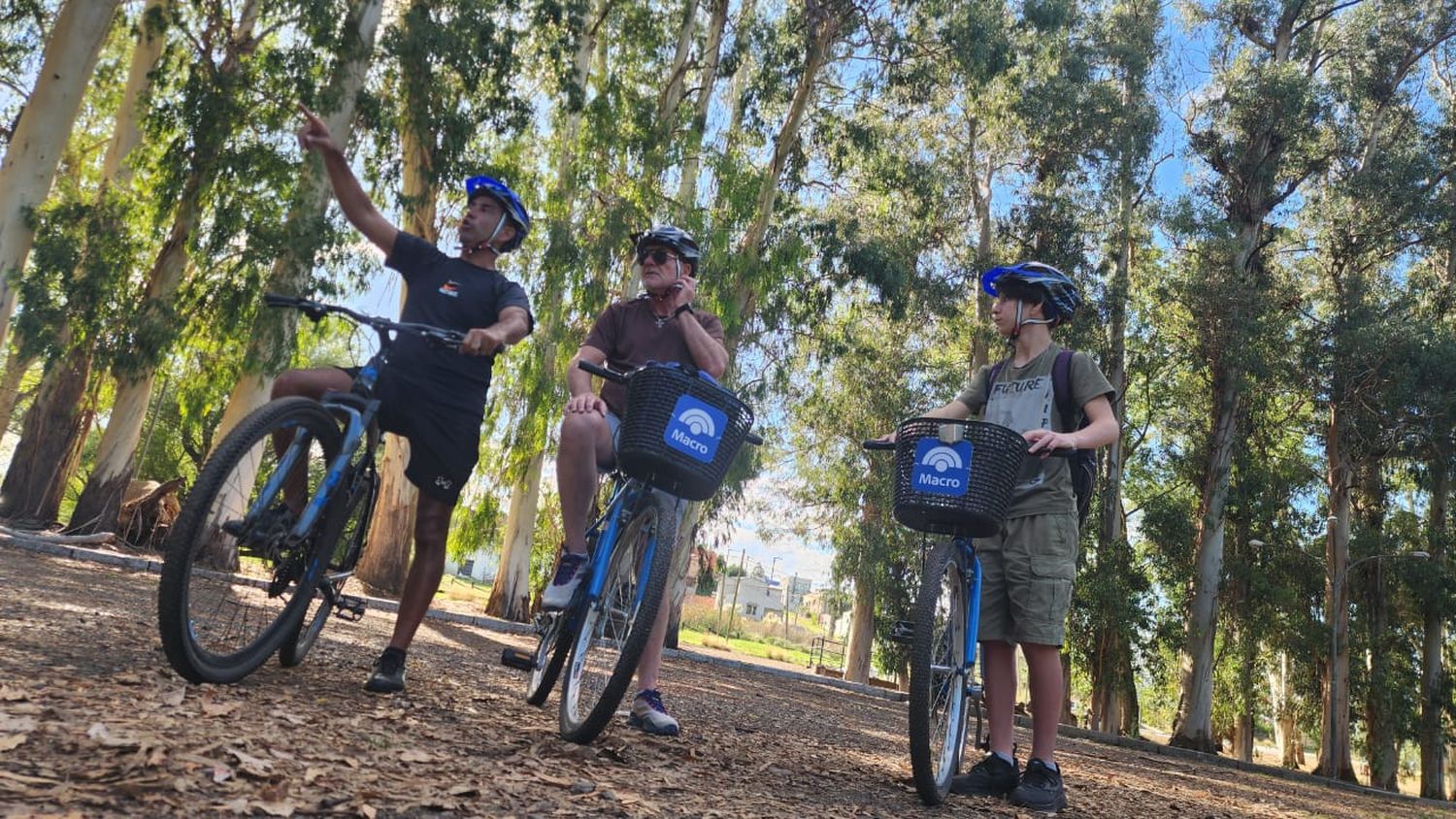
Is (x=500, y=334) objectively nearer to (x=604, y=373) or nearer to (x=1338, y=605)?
(x=604, y=373)

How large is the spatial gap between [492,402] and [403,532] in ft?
6.87

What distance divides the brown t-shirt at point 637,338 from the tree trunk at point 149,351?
27.7 ft

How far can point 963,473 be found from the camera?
10.5 ft

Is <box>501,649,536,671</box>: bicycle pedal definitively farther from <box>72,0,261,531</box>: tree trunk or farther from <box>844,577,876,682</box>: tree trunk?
<box>844,577,876,682</box>: tree trunk

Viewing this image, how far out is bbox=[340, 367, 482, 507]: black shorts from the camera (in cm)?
324

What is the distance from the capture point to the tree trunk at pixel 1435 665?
19.9m

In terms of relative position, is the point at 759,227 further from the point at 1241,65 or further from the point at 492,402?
the point at 1241,65

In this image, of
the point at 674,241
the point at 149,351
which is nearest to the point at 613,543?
the point at 674,241

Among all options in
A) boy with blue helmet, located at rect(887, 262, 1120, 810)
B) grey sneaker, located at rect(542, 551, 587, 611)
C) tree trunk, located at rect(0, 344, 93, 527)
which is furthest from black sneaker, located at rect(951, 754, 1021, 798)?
tree trunk, located at rect(0, 344, 93, 527)

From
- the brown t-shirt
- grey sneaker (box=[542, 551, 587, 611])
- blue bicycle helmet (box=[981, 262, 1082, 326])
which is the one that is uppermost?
blue bicycle helmet (box=[981, 262, 1082, 326])

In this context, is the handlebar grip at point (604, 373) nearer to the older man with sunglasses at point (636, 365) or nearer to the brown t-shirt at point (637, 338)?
the older man with sunglasses at point (636, 365)

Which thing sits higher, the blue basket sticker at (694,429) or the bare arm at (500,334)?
the bare arm at (500,334)

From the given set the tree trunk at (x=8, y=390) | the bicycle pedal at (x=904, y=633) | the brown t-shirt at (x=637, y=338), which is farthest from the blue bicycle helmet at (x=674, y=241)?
the tree trunk at (x=8, y=390)

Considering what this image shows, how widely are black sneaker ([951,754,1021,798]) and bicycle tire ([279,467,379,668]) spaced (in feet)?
7.23
